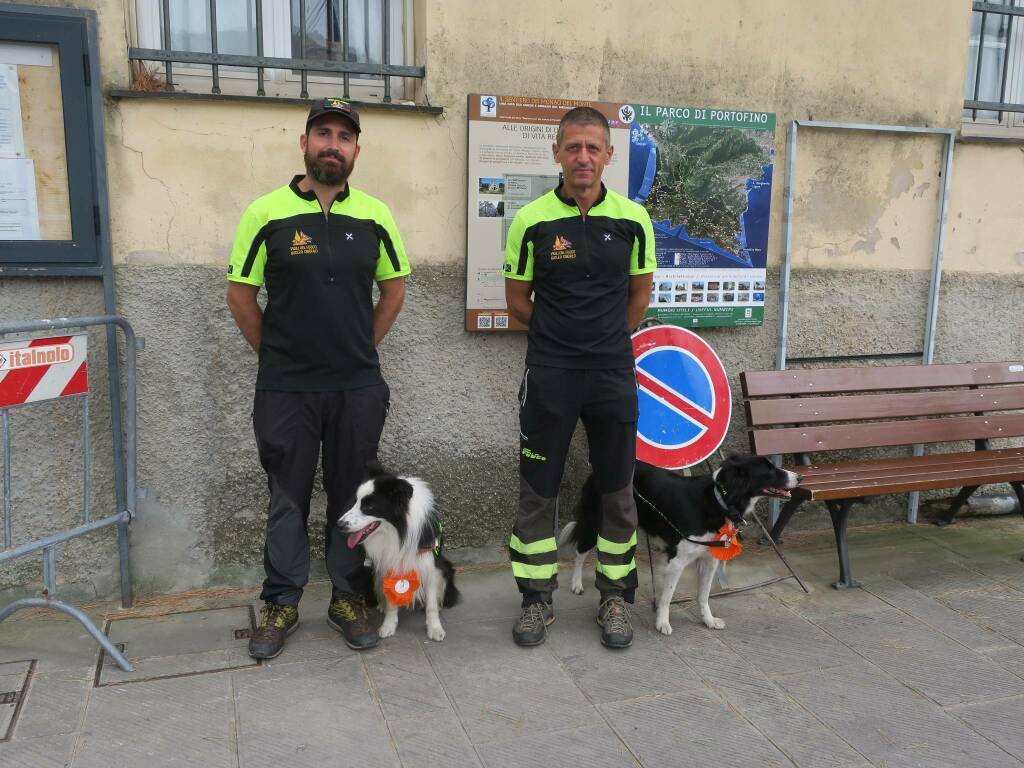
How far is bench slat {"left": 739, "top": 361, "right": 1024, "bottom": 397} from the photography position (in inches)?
191

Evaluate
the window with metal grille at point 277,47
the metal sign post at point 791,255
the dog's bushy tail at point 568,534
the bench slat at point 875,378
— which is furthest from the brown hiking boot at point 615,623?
the window with metal grille at point 277,47

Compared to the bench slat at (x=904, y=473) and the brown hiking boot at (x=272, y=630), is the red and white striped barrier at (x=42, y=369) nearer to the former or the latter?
the brown hiking boot at (x=272, y=630)

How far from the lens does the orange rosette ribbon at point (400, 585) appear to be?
3.69 m

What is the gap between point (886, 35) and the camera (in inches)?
197

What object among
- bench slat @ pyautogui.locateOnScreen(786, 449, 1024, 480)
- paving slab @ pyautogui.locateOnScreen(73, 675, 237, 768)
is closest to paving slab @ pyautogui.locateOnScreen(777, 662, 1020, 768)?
bench slat @ pyautogui.locateOnScreen(786, 449, 1024, 480)

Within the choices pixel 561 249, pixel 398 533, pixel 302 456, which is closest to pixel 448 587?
pixel 398 533

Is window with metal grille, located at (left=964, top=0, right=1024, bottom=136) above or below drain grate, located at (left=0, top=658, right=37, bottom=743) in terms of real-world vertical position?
above

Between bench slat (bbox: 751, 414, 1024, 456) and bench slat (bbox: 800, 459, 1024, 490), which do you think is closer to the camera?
bench slat (bbox: 800, 459, 1024, 490)

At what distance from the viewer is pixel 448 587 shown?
4074 mm

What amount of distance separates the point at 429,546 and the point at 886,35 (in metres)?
4.10

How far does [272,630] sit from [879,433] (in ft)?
12.1

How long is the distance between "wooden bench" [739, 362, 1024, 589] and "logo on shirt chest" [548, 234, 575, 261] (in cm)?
170

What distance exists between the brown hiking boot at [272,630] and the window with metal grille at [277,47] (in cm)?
254

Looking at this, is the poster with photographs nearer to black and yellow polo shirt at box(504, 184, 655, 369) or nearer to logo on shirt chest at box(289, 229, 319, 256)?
black and yellow polo shirt at box(504, 184, 655, 369)
